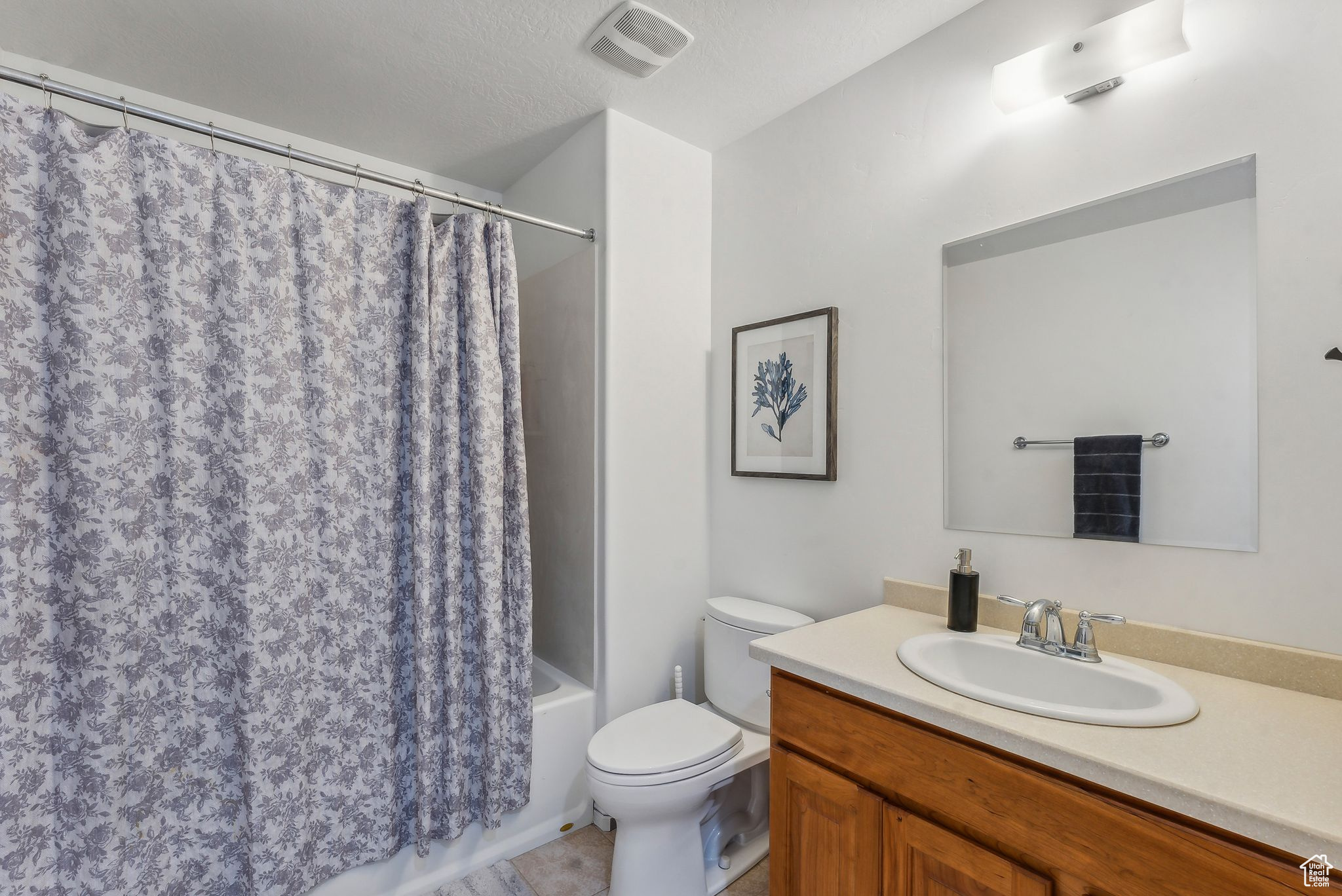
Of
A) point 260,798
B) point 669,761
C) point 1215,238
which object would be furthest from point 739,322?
point 260,798

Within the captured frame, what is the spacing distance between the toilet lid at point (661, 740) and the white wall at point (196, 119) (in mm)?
2071


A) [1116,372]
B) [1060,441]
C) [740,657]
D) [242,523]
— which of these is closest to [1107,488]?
[1060,441]

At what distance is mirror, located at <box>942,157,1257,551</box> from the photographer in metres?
1.17

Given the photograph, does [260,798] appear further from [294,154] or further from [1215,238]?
[1215,238]

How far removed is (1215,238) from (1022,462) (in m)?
0.58

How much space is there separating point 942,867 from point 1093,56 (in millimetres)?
1673

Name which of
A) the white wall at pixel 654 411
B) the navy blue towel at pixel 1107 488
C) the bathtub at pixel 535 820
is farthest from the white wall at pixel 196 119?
the navy blue towel at pixel 1107 488

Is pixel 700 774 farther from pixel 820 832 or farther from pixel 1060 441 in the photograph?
pixel 1060 441

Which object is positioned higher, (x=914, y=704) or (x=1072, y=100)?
(x=1072, y=100)

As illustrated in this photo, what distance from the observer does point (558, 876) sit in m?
1.78

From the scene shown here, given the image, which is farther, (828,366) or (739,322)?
(739,322)

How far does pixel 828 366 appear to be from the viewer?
188 centimetres

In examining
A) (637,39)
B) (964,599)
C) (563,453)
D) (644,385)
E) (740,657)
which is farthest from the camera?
(563,453)

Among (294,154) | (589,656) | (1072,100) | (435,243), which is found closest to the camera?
(1072,100)
